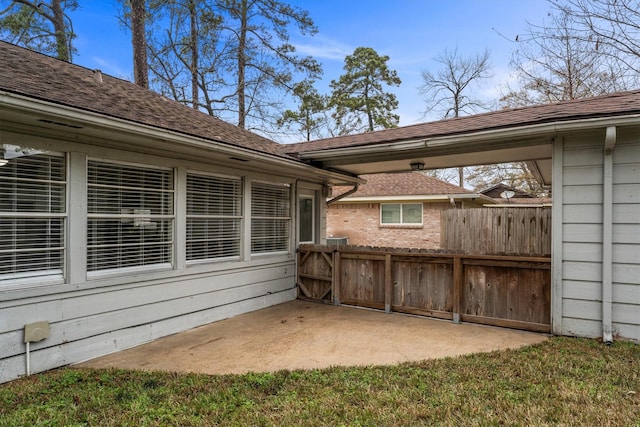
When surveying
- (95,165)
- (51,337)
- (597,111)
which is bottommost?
(51,337)

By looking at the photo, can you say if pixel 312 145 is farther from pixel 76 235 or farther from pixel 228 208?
pixel 76 235

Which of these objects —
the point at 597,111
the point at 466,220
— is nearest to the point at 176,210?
the point at 466,220

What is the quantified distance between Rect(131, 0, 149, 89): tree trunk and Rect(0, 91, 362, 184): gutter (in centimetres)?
658

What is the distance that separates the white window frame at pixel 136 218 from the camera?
422 cm

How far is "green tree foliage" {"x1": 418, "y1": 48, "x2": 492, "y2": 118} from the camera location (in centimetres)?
2027

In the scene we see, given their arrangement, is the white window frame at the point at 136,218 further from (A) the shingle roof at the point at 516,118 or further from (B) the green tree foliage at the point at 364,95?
(B) the green tree foliage at the point at 364,95

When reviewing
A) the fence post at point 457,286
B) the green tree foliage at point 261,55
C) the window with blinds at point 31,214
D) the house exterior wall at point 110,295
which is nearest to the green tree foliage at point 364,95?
the green tree foliage at point 261,55

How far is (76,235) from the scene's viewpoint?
4016mm

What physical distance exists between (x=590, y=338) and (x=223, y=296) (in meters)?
4.93

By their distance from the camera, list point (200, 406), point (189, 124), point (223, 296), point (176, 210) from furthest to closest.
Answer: point (223, 296)
point (189, 124)
point (176, 210)
point (200, 406)

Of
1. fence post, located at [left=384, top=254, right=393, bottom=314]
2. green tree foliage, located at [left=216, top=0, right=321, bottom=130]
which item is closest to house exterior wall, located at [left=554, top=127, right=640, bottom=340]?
fence post, located at [left=384, top=254, right=393, bottom=314]

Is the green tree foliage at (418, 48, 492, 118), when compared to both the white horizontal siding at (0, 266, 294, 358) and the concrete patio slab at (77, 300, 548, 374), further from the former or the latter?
the white horizontal siding at (0, 266, 294, 358)

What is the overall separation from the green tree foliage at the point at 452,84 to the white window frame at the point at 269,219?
51.9 ft

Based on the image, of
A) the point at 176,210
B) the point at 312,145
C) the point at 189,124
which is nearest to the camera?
the point at 176,210
